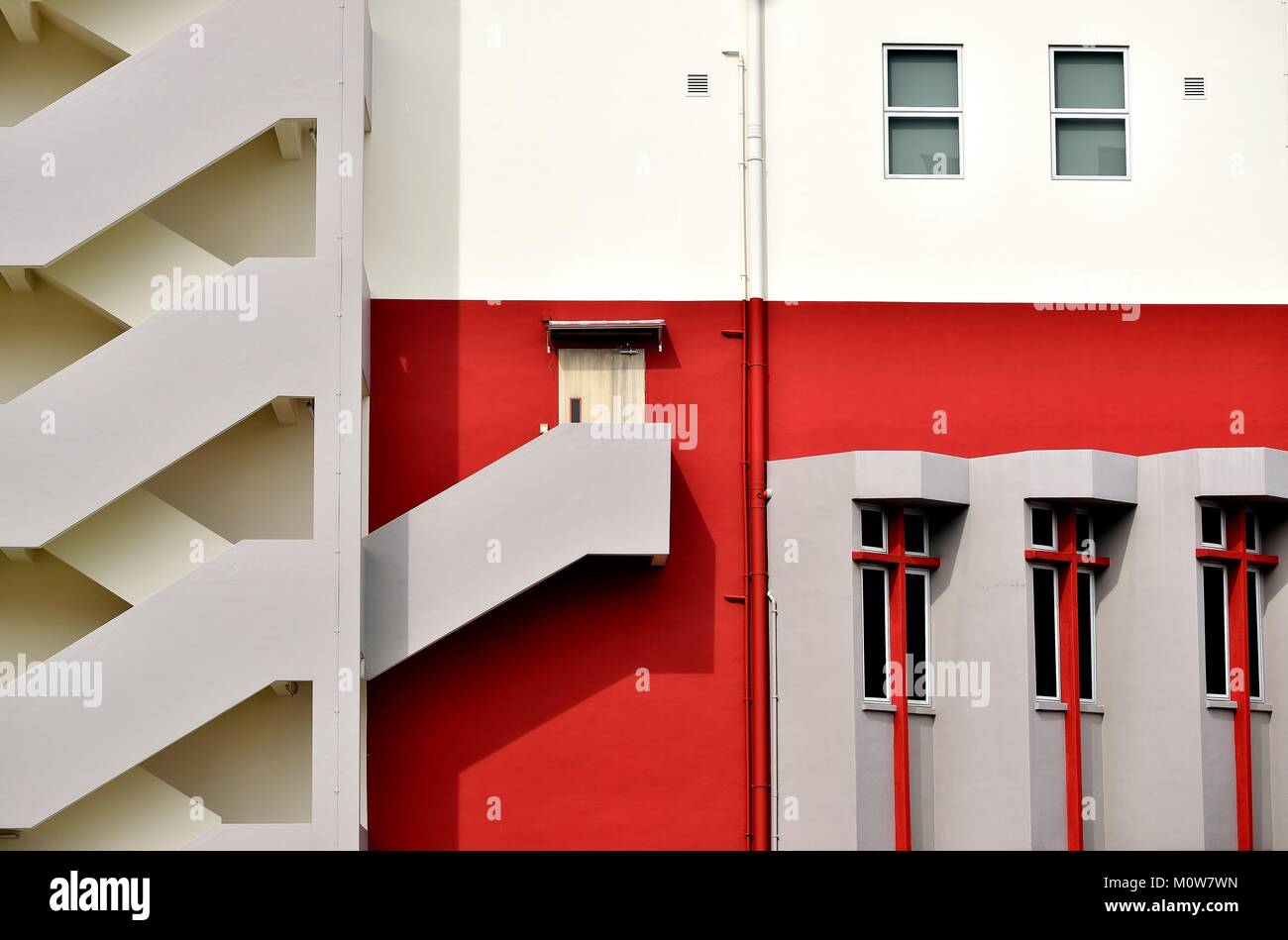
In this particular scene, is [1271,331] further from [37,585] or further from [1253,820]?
[37,585]

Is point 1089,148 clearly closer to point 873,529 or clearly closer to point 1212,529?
point 1212,529

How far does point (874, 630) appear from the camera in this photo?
1981 cm

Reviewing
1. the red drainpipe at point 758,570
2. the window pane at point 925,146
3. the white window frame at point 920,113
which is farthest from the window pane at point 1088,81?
the red drainpipe at point 758,570

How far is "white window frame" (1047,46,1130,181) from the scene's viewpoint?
21.3 metres

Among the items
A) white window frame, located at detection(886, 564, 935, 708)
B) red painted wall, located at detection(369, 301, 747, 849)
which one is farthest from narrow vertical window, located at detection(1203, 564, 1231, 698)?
red painted wall, located at detection(369, 301, 747, 849)

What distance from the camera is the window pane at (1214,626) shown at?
1989 cm

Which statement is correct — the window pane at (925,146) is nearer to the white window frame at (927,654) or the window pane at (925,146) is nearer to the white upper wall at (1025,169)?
Result: the white upper wall at (1025,169)

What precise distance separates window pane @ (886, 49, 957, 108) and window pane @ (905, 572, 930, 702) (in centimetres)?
608

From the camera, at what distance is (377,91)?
20828mm

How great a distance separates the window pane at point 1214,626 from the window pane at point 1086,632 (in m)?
1.31

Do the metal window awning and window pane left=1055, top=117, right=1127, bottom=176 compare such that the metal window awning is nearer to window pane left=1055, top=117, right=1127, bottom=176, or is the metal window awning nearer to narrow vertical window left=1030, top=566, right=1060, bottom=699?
narrow vertical window left=1030, top=566, right=1060, bottom=699

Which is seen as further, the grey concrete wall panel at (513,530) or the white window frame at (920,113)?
the white window frame at (920,113)

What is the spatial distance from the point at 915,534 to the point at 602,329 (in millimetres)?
4523

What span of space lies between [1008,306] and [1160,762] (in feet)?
19.2
